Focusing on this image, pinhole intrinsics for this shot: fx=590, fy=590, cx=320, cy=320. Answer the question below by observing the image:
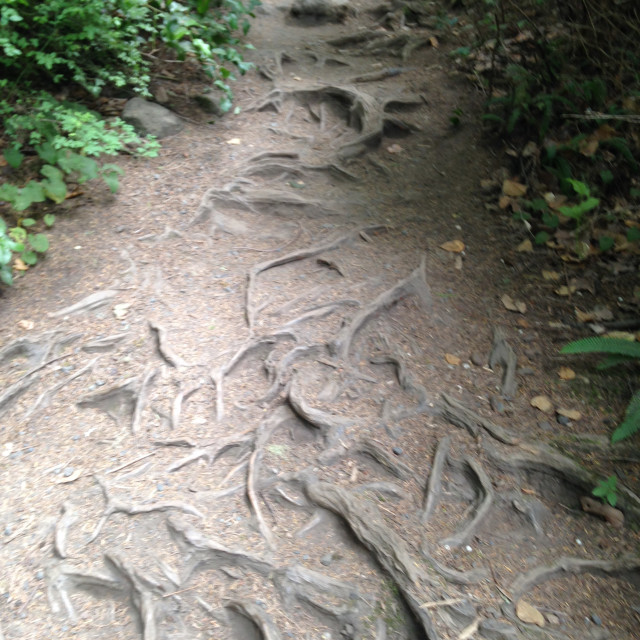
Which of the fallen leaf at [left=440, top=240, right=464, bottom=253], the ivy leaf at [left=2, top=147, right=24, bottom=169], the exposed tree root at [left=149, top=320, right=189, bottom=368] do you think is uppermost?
the ivy leaf at [left=2, top=147, right=24, bottom=169]

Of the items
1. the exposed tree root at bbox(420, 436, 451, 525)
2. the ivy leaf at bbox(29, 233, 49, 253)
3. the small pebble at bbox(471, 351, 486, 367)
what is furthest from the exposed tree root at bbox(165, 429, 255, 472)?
the ivy leaf at bbox(29, 233, 49, 253)

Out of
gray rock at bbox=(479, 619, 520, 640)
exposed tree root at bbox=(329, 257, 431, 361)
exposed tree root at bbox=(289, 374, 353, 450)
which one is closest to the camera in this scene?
gray rock at bbox=(479, 619, 520, 640)

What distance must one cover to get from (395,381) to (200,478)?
1.43 m

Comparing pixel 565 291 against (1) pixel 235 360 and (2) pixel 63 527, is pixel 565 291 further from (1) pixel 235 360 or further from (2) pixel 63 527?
(2) pixel 63 527

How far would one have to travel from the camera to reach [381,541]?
3.07 m

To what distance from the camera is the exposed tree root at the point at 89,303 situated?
439cm

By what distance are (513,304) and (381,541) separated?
7.69 ft

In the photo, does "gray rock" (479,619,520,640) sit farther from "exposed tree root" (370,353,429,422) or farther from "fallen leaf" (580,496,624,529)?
"exposed tree root" (370,353,429,422)

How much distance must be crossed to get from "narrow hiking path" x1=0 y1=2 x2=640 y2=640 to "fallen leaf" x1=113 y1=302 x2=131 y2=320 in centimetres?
2

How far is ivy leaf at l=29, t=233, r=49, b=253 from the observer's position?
4.60 metres

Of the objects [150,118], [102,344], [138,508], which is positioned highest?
[150,118]

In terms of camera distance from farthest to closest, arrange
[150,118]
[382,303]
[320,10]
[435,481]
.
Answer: [320,10] < [150,118] < [382,303] < [435,481]

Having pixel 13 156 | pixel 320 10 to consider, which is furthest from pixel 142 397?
pixel 320 10

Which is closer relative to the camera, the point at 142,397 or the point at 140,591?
the point at 140,591
